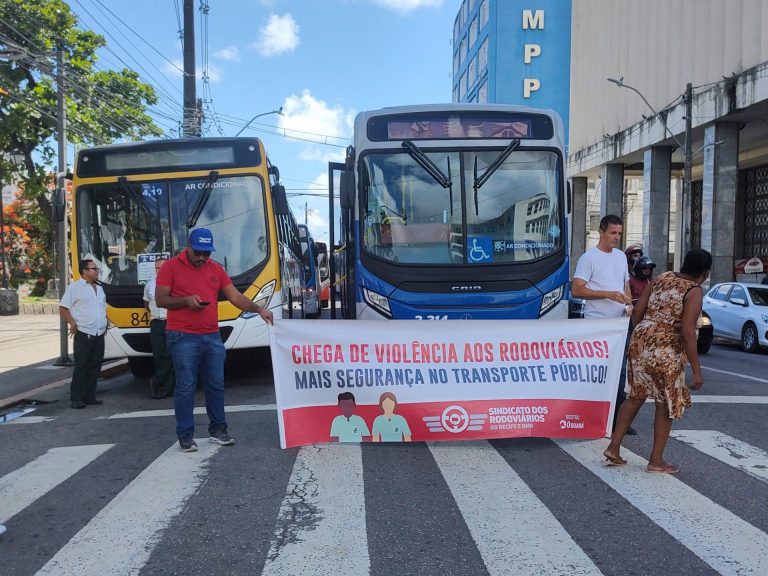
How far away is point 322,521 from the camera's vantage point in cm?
429

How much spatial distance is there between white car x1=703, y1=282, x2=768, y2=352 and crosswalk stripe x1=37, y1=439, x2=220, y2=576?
45.1ft

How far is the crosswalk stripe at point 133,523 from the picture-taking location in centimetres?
372

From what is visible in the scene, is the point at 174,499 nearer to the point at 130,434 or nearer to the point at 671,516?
the point at 130,434

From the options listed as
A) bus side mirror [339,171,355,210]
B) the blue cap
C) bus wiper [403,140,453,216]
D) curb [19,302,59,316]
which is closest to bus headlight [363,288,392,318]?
bus side mirror [339,171,355,210]

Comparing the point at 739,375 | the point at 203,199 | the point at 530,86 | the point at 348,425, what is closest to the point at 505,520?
the point at 348,425

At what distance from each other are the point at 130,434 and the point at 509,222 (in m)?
4.82

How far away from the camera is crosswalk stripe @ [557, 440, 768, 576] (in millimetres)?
3713

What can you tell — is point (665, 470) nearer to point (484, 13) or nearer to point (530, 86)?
point (530, 86)

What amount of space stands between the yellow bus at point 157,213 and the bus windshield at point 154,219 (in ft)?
0.04

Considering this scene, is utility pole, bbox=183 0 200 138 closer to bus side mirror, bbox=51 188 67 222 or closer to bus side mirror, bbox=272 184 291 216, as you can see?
bus side mirror, bbox=51 188 67 222

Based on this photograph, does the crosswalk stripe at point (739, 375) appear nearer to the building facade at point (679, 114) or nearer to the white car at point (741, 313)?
the white car at point (741, 313)

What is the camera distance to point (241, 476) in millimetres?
5262

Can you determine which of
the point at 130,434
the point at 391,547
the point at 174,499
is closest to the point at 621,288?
the point at 391,547

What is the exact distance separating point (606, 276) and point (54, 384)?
7971 mm
